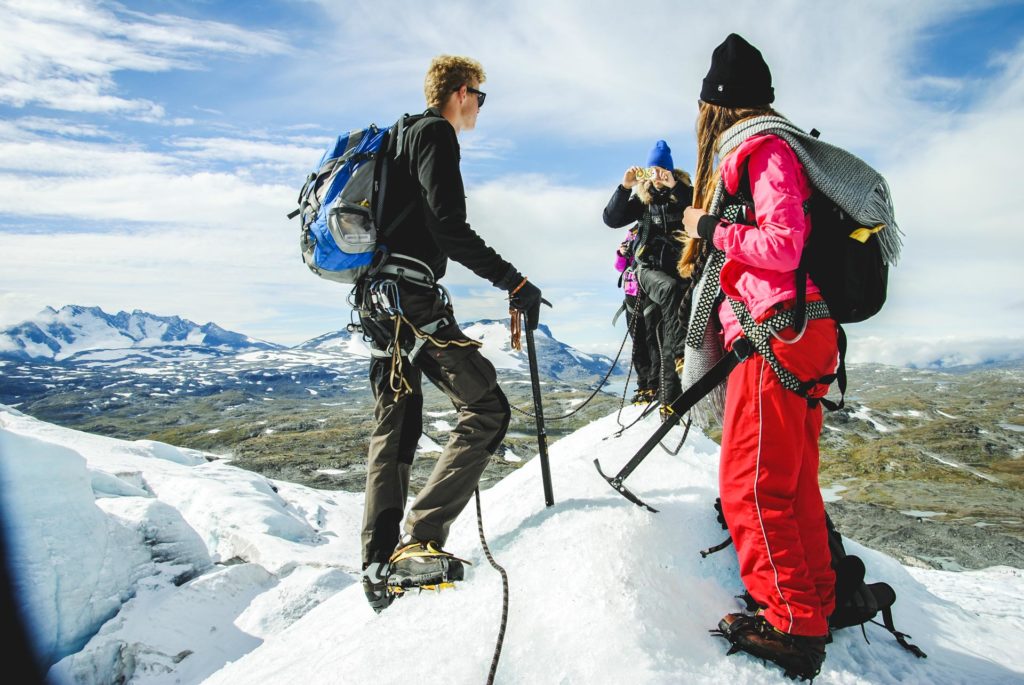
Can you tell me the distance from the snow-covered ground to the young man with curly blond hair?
0.43 meters

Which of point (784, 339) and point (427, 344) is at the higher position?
point (784, 339)

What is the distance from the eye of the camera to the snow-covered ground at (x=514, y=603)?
2.81 m

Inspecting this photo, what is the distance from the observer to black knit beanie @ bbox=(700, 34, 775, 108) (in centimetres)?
304

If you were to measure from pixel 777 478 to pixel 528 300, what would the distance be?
6.65 feet

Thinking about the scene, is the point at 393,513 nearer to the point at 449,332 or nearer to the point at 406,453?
the point at 406,453

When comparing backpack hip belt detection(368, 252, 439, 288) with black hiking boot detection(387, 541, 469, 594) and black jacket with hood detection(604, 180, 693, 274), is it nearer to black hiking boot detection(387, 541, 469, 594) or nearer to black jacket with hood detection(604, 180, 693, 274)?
black hiking boot detection(387, 541, 469, 594)

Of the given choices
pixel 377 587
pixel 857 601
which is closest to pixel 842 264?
pixel 857 601

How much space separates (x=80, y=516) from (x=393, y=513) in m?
8.09

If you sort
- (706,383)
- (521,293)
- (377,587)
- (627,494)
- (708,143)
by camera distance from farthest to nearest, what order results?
(627,494)
(521,293)
(377,587)
(706,383)
(708,143)

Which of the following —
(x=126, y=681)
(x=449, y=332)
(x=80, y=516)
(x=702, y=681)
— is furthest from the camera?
(x=80, y=516)

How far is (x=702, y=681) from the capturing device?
2.62 m

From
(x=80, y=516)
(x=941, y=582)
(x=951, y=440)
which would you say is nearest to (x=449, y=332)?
(x=941, y=582)

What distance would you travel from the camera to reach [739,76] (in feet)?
9.96

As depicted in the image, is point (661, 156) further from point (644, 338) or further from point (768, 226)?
point (768, 226)
